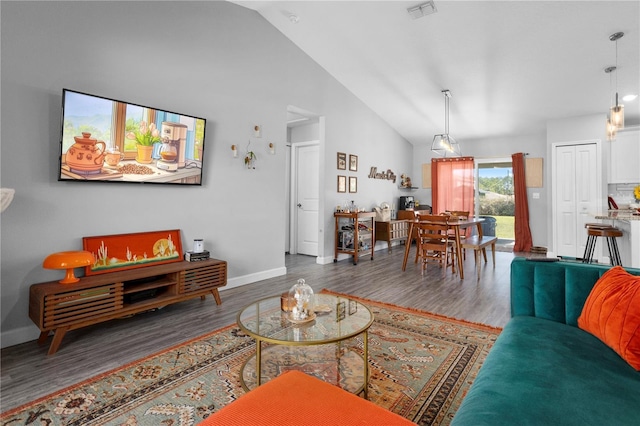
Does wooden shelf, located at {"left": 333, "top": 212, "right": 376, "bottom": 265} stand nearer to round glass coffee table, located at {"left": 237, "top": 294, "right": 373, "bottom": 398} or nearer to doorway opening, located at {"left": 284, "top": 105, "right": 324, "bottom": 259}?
doorway opening, located at {"left": 284, "top": 105, "right": 324, "bottom": 259}

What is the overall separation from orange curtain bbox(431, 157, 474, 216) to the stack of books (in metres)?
6.04

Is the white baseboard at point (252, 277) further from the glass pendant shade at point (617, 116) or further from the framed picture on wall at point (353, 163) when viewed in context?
the glass pendant shade at point (617, 116)

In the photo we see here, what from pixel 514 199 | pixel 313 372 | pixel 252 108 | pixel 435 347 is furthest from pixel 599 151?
pixel 313 372

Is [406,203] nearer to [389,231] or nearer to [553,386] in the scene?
[389,231]

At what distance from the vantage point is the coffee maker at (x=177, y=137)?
3.19 metres

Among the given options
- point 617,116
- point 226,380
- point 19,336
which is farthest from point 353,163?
point 19,336

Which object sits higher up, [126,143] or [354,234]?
[126,143]

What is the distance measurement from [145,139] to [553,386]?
340cm

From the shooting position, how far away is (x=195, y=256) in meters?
3.35

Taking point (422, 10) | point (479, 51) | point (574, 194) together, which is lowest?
point (574, 194)

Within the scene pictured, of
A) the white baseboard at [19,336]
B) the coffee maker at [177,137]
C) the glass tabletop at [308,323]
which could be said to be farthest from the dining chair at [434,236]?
the white baseboard at [19,336]

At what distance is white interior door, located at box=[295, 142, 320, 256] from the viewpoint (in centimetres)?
606

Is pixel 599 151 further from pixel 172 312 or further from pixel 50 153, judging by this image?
pixel 50 153

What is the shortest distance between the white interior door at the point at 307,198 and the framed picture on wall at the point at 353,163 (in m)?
0.62
